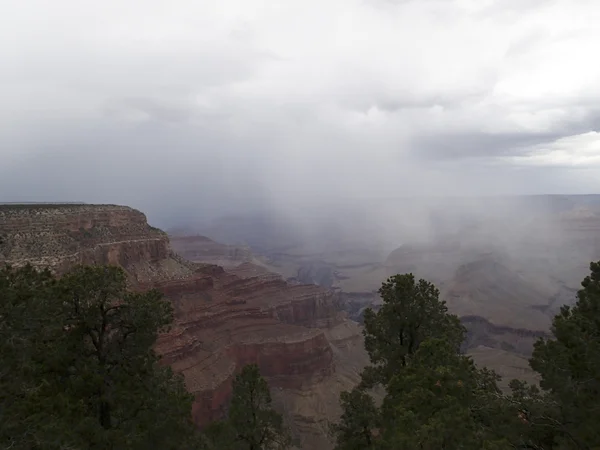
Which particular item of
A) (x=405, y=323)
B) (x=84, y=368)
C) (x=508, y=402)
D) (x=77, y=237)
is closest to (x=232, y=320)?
(x=77, y=237)

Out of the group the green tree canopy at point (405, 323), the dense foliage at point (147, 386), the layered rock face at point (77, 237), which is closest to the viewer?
the dense foliage at point (147, 386)

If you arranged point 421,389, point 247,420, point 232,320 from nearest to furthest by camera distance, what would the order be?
point 421,389
point 247,420
point 232,320

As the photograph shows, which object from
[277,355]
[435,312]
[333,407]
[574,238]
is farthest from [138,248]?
[574,238]

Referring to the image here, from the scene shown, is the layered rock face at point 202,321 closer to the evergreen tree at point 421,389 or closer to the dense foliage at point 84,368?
the evergreen tree at point 421,389

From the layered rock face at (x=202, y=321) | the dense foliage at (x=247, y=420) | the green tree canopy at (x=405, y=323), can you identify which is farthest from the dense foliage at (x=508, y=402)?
the layered rock face at (x=202, y=321)

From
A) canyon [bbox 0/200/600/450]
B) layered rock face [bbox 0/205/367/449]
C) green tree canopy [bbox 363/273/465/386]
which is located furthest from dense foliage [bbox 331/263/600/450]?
layered rock face [bbox 0/205/367/449]

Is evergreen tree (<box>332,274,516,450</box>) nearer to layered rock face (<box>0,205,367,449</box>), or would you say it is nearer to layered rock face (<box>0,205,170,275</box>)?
layered rock face (<box>0,205,367,449</box>)

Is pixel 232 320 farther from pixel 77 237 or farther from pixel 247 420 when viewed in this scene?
pixel 247 420

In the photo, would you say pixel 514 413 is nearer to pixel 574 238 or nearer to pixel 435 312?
pixel 435 312
